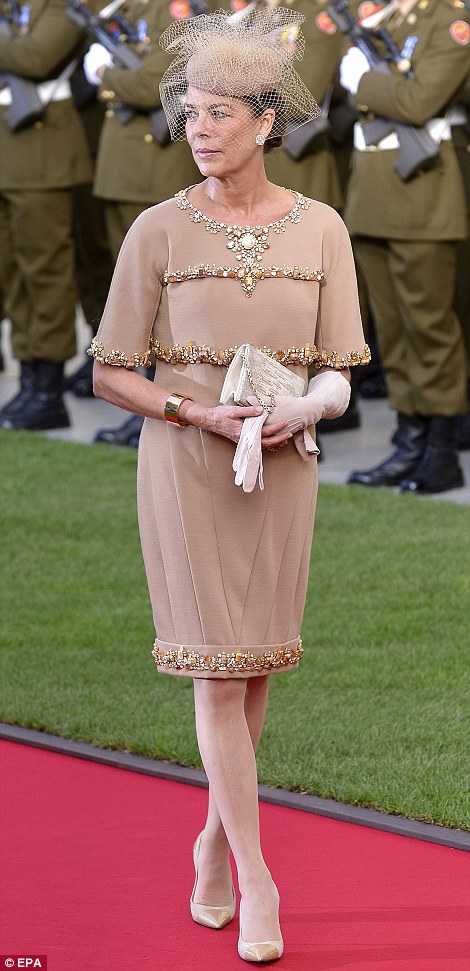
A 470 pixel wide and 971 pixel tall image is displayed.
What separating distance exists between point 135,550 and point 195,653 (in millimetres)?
3131

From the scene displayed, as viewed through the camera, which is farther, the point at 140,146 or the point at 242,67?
the point at 140,146

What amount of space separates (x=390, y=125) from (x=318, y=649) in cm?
252

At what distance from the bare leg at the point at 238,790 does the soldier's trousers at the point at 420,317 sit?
388 centimetres

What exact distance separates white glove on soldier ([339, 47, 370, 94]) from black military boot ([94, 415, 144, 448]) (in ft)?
6.50

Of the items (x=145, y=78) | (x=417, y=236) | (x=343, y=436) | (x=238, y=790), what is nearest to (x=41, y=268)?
(x=145, y=78)

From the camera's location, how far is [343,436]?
8.23 m

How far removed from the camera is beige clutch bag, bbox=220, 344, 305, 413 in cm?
303

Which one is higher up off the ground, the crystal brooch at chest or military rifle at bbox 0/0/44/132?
the crystal brooch at chest

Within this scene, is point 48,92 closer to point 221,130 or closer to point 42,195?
point 42,195

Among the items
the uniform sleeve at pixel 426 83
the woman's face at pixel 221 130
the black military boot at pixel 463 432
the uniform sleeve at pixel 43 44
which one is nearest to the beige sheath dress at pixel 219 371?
the woman's face at pixel 221 130

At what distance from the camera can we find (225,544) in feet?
10.4

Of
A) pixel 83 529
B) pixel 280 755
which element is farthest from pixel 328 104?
pixel 280 755

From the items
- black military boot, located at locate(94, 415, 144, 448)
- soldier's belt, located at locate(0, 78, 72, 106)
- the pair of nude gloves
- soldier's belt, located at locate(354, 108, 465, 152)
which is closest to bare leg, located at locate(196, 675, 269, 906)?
the pair of nude gloves

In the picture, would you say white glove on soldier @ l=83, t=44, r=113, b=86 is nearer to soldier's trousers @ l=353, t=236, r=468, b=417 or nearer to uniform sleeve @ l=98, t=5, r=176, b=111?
uniform sleeve @ l=98, t=5, r=176, b=111
